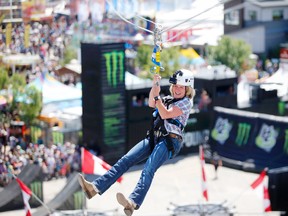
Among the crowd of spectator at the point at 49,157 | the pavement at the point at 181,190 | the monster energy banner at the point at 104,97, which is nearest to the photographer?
the pavement at the point at 181,190

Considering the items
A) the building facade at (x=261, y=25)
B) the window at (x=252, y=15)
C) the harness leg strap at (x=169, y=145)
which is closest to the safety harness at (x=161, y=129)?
the harness leg strap at (x=169, y=145)

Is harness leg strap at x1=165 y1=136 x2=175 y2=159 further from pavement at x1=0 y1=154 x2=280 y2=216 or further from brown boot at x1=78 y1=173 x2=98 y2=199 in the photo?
pavement at x1=0 y1=154 x2=280 y2=216

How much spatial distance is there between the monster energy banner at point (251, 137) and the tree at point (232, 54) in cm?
1749

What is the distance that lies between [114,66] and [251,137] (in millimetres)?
6623

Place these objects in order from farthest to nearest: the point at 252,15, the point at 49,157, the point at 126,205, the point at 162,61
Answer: the point at 252,15, the point at 162,61, the point at 49,157, the point at 126,205

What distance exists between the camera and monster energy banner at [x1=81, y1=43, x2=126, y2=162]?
3053cm

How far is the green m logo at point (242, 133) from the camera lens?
31922 mm

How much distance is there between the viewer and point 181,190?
28.6 meters

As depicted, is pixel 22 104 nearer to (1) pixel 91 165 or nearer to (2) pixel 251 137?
(2) pixel 251 137

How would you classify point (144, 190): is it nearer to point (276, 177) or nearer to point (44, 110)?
point (276, 177)

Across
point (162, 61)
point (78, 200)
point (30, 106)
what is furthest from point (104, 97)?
point (162, 61)

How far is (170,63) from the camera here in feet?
150

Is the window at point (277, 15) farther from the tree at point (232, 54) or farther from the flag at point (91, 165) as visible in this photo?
the flag at point (91, 165)

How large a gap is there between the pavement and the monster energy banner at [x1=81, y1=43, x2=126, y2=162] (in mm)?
1715
